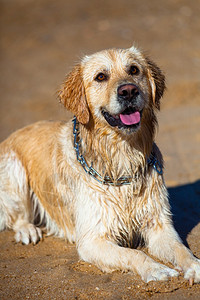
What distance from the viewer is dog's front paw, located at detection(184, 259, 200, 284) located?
3.57 metres

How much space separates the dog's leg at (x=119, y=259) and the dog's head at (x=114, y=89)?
1.14 meters

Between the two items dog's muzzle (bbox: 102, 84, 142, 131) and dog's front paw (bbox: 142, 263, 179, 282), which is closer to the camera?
dog's front paw (bbox: 142, 263, 179, 282)

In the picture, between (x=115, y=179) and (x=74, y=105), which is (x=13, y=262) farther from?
(x=74, y=105)

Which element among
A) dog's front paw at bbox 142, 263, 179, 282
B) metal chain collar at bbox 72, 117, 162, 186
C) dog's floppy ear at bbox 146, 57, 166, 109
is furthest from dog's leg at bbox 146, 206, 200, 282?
dog's floppy ear at bbox 146, 57, 166, 109

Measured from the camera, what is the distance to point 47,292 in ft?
12.3

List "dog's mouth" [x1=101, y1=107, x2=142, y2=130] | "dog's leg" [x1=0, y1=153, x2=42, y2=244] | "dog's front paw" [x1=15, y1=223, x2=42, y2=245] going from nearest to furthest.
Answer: "dog's mouth" [x1=101, y1=107, x2=142, y2=130], "dog's front paw" [x1=15, y1=223, x2=42, y2=245], "dog's leg" [x1=0, y1=153, x2=42, y2=244]

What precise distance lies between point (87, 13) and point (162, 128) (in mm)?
10010

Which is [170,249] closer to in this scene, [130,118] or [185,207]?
[130,118]

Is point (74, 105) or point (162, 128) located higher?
point (74, 105)

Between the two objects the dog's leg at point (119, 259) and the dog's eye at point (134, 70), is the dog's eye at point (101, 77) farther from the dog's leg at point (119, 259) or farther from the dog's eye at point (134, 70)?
the dog's leg at point (119, 259)

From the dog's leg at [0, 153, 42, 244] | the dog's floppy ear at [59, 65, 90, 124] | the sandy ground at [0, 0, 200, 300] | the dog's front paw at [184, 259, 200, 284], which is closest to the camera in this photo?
the dog's front paw at [184, 259, 200, 284]

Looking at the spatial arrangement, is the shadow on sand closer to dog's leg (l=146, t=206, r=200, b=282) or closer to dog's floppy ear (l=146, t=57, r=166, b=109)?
dog's leg (l=146, t=206, r=200, b=282)

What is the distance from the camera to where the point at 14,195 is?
5.47 m

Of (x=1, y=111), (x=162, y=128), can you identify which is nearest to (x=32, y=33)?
(x=1, y=111)
